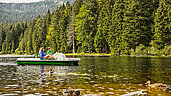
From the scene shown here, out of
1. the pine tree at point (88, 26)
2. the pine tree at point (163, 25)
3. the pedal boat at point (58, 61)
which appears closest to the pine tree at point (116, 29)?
the pine tree at point (88, 26)

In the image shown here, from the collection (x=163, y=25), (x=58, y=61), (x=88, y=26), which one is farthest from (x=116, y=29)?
(x=58, y=61)

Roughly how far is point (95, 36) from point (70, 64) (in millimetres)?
49047

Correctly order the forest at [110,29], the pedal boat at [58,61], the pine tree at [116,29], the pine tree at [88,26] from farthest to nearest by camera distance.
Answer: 1. the pine tree at [88,26]
2. the pine tree at [116,29]
3. the forest at [110,29]
4. the pedal boat at [58,61]

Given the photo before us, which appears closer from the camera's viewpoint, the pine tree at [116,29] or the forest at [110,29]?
the forest at [110,29]

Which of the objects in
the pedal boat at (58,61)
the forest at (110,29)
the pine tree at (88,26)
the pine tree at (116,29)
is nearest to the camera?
the pedal boat at (58,61)

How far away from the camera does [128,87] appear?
1354 cm

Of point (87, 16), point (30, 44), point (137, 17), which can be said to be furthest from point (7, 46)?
point (137, 17)

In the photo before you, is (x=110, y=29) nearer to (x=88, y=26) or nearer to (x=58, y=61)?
(x=88, y=26)

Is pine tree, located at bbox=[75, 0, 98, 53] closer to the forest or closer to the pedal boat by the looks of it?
the forest

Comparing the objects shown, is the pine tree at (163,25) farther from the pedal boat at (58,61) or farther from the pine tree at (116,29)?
the pedal boat at (58,61)

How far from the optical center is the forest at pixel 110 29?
195 feet

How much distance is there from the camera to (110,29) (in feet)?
244

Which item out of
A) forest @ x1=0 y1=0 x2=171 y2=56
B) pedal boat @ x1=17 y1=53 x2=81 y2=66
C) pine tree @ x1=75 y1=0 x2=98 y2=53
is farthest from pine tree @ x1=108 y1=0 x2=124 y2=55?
pedal boat @ x1=17 y1=53 x2=81 y2=66

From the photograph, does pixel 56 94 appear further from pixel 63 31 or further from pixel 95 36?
pixel 63 31
